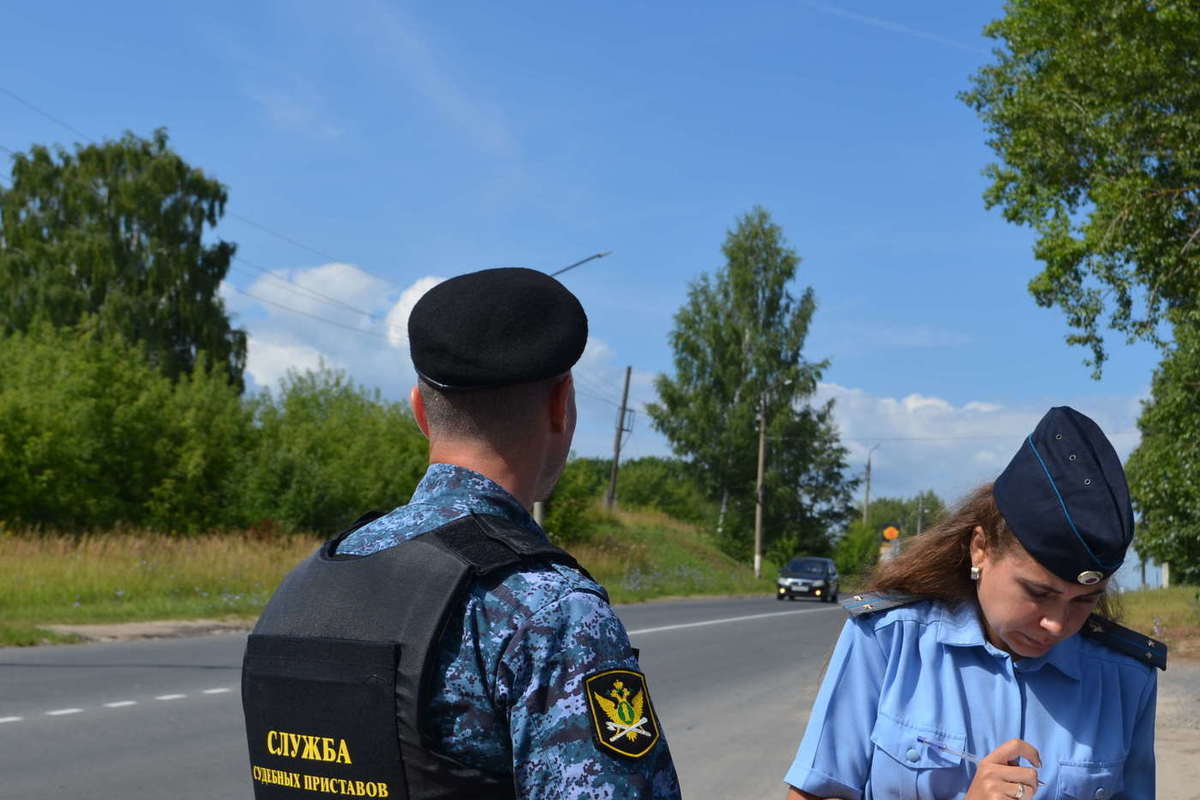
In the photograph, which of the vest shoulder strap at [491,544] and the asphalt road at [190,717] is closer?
the vest shoulder strap at [491,544]

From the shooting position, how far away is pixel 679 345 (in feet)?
201

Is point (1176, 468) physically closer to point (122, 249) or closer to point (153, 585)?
point (153, 585)

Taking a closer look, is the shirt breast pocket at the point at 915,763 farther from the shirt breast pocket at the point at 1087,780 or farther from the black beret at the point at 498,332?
the black beret at the point at 498,332

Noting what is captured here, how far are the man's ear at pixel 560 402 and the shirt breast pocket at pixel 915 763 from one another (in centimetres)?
114

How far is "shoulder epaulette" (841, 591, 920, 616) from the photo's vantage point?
9.14ft

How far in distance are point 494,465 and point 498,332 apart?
20 cm

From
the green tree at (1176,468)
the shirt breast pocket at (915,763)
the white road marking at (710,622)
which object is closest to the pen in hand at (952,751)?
the shirt breast pocket at (915,763)

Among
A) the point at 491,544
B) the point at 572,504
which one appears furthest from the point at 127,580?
the point at 572,504

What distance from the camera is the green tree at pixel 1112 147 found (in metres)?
20.7

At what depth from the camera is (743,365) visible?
60969 millimetres

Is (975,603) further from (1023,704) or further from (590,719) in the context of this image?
(590,719)

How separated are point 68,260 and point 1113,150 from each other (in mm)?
37587

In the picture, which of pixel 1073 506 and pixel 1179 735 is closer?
pixel 1073 506

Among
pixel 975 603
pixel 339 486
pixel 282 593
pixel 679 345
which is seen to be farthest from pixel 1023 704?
pixel 679 345
